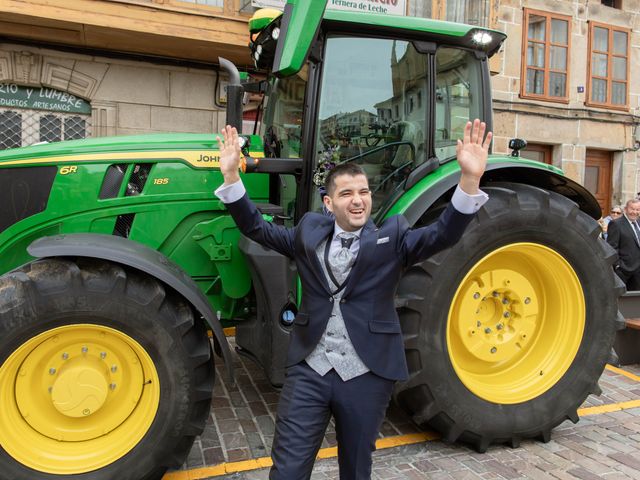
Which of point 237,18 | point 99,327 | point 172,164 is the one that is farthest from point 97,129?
point 99,327

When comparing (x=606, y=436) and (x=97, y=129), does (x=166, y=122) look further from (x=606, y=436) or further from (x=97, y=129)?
(x=606, y=436)

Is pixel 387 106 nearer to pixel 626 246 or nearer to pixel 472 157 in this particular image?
pixel 472 157

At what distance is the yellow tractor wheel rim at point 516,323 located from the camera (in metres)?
3.51

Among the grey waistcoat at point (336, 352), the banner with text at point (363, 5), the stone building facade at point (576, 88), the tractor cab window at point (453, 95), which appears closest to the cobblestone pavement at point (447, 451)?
the grey waistcoat at point (336, 352)

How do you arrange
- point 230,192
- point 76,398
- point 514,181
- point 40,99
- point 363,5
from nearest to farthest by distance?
point 230,192 → point 76,398 → point 514,181 → point 40,99 → point 363,5

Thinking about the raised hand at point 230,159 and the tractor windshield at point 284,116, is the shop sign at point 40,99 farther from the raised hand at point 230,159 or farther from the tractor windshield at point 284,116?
the raised hand at point 230,159

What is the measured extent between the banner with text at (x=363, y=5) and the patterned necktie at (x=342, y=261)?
7.61m

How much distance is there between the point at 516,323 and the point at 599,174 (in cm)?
1220

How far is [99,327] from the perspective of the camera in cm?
268

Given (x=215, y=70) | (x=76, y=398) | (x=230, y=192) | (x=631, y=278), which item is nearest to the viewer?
(x=230, y=192)

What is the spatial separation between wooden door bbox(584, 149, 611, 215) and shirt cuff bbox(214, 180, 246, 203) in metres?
13.5

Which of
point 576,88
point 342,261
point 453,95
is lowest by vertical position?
point 342,261

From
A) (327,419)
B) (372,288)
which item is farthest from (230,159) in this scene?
(327,419)

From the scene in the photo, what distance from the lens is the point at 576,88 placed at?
13297mm
